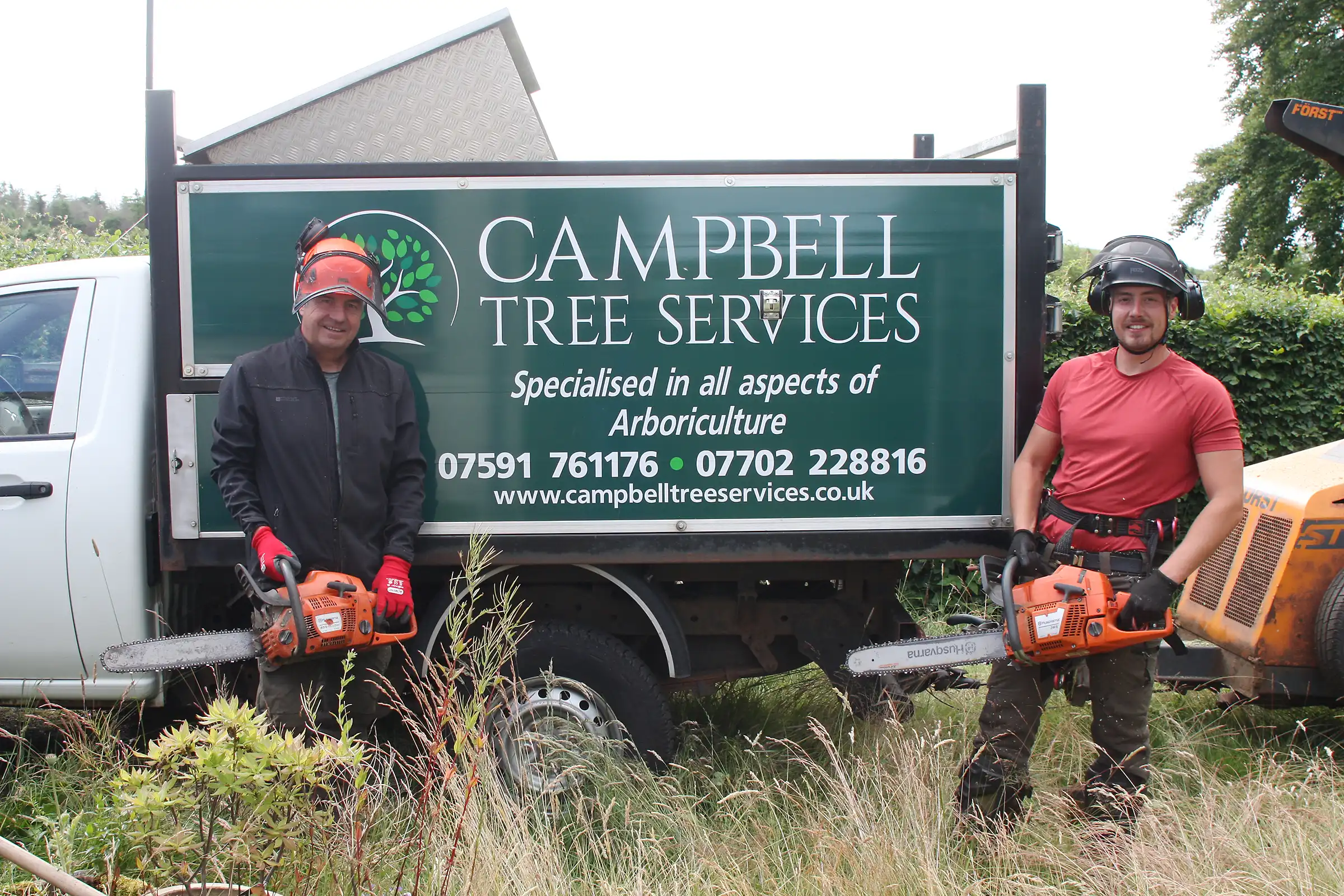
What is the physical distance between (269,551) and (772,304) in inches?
74.1

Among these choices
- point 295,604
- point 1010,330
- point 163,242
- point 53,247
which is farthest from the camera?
point 53,247

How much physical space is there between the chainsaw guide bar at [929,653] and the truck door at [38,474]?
286cm

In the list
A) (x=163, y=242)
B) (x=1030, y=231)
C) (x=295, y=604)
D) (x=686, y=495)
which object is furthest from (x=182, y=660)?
(x=1030, y=231)

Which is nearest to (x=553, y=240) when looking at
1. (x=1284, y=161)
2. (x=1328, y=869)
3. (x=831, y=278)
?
(x=831, y=278)

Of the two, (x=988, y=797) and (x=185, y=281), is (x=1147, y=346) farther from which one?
(x=185, y=281)

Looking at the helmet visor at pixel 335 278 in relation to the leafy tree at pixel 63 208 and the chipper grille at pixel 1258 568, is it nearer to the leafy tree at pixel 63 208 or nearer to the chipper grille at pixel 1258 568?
the chipper grille at pixel 1258 568

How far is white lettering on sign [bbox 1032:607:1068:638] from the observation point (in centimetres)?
303

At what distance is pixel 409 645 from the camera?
3725mm

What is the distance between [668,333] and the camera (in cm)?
351

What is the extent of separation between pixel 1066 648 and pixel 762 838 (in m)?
1.18

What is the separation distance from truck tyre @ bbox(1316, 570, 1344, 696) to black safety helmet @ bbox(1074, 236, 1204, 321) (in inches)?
56.0

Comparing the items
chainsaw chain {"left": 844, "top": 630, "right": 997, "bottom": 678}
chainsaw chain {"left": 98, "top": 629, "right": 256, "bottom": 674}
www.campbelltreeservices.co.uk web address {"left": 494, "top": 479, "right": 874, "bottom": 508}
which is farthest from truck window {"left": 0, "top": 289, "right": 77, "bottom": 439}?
chainsaw chain {"left": 844, "top": 630, "right": 997, "bottom": 678}

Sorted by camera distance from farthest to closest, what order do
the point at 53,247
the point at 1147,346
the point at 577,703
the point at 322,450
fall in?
the point at 53,247 → the point at 577,703 → the point at 322,450 → the point at 1147,346

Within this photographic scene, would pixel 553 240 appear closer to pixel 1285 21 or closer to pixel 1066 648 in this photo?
pixel 1066 648
